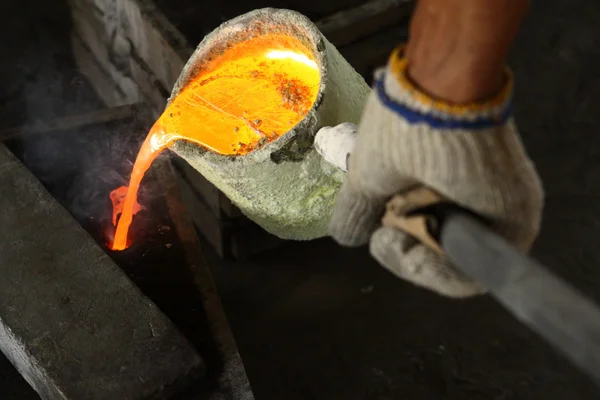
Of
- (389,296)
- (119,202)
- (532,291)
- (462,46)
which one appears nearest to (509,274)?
(532,291)

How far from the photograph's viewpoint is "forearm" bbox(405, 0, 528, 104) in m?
0.92

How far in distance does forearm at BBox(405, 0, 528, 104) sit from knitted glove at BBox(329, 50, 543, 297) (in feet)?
0.07

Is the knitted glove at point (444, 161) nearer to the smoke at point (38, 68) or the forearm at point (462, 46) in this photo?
the forearm at point (462, 46)

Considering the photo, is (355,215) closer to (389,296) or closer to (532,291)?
(532,291)

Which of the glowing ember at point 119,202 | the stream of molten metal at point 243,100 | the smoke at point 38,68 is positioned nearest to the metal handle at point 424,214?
the stream of molten metal at point 243,100

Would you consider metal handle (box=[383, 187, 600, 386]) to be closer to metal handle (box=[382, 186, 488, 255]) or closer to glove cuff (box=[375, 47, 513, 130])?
metal handle (box=[382, 186, 488, 255])

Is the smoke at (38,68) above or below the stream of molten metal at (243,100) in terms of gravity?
below

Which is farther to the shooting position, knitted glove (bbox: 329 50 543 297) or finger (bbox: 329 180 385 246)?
finger (bbox: 329 180 385 246)

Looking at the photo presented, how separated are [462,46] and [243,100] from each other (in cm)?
102

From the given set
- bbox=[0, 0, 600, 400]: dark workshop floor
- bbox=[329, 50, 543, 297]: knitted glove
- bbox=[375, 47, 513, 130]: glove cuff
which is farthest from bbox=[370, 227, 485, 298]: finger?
bbox=[0, 0, 600, 400]: dark workshop floor

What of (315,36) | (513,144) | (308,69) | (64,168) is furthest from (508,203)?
(64,168)

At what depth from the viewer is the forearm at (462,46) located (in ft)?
3.01

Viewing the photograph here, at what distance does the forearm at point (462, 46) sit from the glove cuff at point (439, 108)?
1cm

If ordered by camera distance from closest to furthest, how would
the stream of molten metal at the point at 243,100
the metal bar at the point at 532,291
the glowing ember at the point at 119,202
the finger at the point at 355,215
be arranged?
1. the metal bar at the point at 532,291
2. the finger at the point at 355,215
3. the stream of molten metal at the point at 243,100
4. the glowing ember at the point at 119,202
